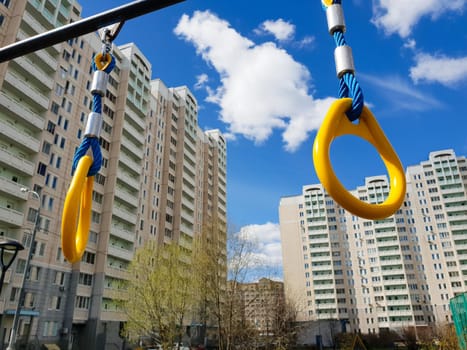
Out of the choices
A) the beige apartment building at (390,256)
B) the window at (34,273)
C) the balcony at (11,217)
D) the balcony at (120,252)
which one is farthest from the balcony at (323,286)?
the balcony at (11,217)

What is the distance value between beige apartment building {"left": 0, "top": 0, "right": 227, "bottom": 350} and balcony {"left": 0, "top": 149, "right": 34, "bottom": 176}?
98 millimetres

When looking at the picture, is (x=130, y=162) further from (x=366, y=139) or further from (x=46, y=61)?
(x=366, y=139)

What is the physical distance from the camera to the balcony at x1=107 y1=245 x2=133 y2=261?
140 ft

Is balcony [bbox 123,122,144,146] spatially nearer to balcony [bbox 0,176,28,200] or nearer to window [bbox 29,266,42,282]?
balcony [bbox 0,176,28,200]

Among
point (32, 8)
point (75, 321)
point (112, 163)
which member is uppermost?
point (32, 8)

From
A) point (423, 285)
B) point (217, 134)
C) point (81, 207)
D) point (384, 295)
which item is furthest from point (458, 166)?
point (81, 207)

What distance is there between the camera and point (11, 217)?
31.2m

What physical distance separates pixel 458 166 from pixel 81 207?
321 ft

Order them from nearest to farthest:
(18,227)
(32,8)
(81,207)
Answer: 1. (81,207)
2. (18,227)
3. (32,8)

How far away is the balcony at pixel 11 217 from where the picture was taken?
1205 inches

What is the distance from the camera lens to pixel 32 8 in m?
37.1

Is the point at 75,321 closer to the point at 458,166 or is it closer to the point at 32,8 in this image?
the point at 32,8

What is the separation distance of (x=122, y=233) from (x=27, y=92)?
1908 centimetres

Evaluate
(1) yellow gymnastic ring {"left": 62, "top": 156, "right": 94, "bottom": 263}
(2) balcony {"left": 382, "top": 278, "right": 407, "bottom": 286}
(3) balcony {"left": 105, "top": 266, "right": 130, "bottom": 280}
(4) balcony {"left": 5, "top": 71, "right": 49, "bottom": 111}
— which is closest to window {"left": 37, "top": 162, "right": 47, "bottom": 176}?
(4) balcony {"left": 5, "top": 71, "right": 49, "bottom": 111}
